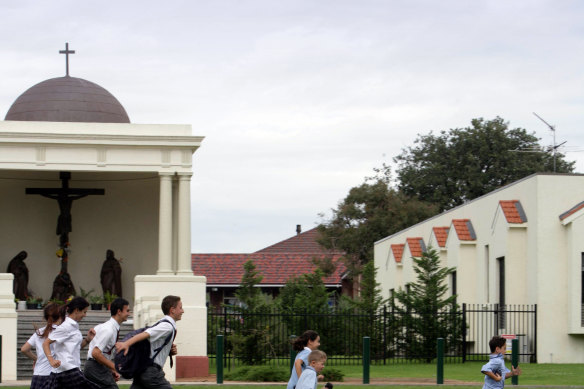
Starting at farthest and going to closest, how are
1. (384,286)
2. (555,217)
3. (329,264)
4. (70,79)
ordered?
1. (329,264)
2. (384,286)
3. (70,79)
4. (555,217)

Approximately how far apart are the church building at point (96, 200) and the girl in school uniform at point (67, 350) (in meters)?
11.7

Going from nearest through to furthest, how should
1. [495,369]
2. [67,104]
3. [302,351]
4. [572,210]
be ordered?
[302,351], [495,369], [572,210], [67,104]

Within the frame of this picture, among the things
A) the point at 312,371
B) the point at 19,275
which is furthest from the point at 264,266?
the point at 312,371

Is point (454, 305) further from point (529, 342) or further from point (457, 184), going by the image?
point (457, 184)

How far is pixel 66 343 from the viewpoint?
1299 cm

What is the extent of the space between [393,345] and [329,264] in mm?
31136

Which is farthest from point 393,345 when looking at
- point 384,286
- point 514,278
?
point 384,286

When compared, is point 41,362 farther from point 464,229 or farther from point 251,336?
point 464,229

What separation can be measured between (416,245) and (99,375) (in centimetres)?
3346

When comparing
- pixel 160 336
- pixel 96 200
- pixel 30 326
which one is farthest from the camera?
pixel 96 200

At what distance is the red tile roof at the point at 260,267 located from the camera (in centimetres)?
6469

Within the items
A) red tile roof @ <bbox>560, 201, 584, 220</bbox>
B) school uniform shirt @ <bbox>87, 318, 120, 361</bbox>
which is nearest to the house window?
red tile roof @ <bbox>560, 201, 584, 220</bbox>

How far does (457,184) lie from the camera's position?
68.2 meters

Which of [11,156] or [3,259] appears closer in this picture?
[11,156]
